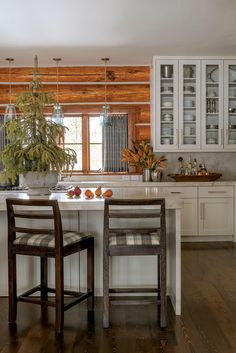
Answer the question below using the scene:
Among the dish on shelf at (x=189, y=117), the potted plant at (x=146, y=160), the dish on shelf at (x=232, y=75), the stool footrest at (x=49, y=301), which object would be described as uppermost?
the dish on shelf at (x=232, y=75)

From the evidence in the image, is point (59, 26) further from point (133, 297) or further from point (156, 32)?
point (133, 297)

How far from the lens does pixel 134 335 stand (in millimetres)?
3004

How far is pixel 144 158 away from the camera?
21.4 ft

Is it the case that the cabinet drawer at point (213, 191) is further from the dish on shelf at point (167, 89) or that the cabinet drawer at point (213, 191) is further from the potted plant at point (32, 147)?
the potted plant at point (32, 147)

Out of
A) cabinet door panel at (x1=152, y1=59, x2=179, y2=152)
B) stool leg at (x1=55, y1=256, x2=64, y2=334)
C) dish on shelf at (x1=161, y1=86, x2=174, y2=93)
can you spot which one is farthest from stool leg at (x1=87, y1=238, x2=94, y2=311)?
dish on shelf at (x1=161, y1=86, x2=174, y2=93)

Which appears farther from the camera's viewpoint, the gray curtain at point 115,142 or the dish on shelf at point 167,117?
the gray curtain at point 115,142

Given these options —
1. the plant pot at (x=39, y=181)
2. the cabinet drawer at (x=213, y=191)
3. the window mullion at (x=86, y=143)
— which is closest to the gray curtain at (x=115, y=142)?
the window mullion at (x=86, y=143)

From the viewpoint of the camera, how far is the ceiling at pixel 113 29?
174 inches

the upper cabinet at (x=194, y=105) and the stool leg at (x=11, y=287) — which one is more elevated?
the upper cabinet at (x=194, y=105)

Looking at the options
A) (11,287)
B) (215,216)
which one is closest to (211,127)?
(215,216)

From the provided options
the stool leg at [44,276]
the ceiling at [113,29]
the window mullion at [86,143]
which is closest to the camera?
the stool leg at [44,276]

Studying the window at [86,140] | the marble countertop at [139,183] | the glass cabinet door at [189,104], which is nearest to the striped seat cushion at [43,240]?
the marble countertop at [139,183]

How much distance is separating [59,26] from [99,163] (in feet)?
8.44

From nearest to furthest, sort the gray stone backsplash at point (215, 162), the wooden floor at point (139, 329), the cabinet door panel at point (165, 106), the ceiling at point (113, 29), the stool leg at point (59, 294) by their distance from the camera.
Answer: the wooden floor at point (139, 329) → the stool leg at point (59, 294) → the ceiling at point (113, 29) → the cabinet door panel at point (165, 106) → the gray stone backsplash at point (215, 162)
